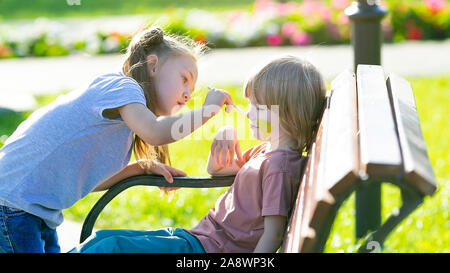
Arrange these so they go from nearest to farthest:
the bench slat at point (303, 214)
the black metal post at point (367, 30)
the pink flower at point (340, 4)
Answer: the bench slat at point (303, 214) < the black metal post at point (367, 30) < the pink flower at point (340, 4)

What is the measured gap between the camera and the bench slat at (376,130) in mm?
1309

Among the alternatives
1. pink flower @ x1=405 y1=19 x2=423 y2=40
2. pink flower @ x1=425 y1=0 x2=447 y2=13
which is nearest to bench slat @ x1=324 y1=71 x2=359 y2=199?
pink flower @ x1=405 y1=19 x2=423 y2=40

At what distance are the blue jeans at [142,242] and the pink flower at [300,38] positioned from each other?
6.80 meters

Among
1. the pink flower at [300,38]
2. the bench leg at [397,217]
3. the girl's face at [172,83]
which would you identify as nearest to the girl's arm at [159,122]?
the girl's face at [172,83]

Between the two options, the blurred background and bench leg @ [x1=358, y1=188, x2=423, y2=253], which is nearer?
bench leg @ [x1=358, y1=188, x2=423, y2=253]

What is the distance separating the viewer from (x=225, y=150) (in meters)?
2.31

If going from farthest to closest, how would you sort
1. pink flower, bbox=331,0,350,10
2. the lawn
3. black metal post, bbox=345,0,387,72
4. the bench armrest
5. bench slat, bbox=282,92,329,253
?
pink flower, bbox=331,0,350,10, the lawn, black metal post, bbox=345,0,387,72, the bench armrest, bench slat, bbox=282,92,329,253

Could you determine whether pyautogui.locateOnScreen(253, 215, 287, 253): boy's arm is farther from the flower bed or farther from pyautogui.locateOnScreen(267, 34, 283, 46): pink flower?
pyautogui.locateOnScreen(267, 34, 283, 46): pink flower

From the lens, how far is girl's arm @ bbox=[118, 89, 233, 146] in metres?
2.10

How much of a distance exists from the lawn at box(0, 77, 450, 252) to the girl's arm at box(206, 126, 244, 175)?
43 cm

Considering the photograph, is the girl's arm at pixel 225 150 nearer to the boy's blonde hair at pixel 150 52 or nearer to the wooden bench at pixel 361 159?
the boy's blonde hair at pixel 150 52

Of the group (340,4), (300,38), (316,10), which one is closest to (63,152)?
(300,38)
